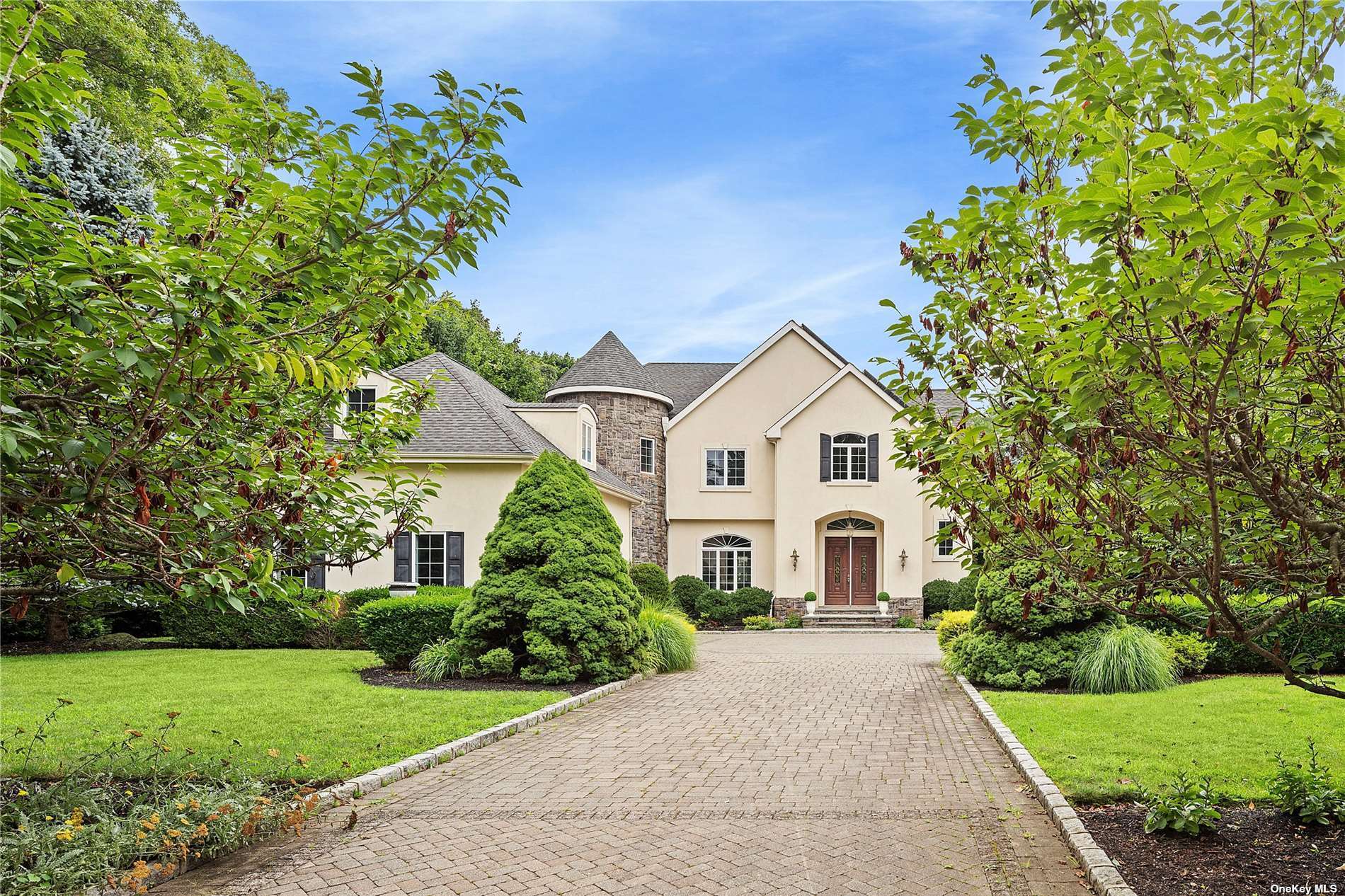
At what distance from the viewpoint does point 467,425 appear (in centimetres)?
2136

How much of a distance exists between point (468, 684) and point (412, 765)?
4927 millimetres

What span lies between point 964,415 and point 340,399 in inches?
155

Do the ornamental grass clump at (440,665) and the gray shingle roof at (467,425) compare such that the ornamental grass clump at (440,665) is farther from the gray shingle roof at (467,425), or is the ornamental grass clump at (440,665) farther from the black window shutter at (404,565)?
the black window shutter at (404,565)

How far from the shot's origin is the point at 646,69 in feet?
30.9

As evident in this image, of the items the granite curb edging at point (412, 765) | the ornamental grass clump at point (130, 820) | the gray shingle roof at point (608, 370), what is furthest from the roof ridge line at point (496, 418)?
the ornamental grass clump at point (130, 820)

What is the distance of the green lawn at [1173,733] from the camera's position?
6914 mm

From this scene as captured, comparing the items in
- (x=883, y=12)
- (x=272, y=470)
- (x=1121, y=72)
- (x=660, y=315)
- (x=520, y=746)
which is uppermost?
(x=660, y=315)

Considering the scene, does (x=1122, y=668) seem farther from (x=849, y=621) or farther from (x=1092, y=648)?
(x=849, y=621)

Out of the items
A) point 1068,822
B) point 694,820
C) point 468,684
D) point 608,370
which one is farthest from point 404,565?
point 1068,822

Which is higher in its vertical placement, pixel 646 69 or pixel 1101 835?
pixel 646 69

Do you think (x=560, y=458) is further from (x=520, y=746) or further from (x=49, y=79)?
(x=49, y=79)

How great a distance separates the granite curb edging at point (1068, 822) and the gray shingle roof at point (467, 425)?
41.4 ft

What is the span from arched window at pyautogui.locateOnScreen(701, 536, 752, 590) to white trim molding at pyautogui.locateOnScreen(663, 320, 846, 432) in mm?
4310

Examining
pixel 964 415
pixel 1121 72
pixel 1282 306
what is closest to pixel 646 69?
pixel 964 415
